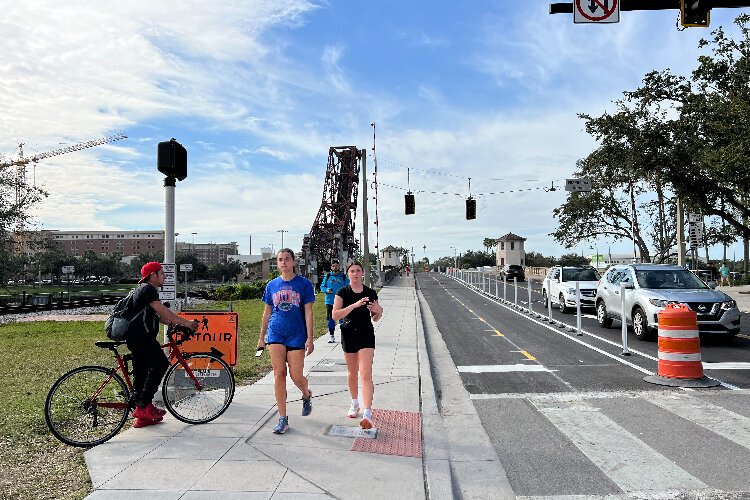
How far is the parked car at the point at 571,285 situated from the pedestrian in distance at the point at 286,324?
15.0 metres

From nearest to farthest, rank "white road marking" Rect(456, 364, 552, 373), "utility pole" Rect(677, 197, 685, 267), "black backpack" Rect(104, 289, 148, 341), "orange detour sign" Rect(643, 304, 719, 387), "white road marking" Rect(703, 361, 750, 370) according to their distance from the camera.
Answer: "black backpack" Rect(104, 289, 148, 341)
"orange detour sign" Rect(643, 304, 719, 387)
"white road marking" Rect(703, 361, 750, 370)
"white road marking" Rect(456, 364, 552, 373)
"utility pole" Rect(677, 197, 685, 267)

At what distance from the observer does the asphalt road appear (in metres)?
4.71

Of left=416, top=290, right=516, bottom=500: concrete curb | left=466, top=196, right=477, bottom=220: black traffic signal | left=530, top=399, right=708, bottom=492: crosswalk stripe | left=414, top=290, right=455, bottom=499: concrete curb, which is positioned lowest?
left=416, top=290, right=516, bottom=500: concrete curb

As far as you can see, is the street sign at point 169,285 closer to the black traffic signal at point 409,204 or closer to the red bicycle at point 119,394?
the red bicycle at point 119,394

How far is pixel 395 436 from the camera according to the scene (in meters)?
5.72

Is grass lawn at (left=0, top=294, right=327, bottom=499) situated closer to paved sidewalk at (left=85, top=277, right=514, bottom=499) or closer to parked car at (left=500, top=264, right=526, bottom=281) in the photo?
paved sidewalk at (left=85, top=277, right=514, bottom=499)

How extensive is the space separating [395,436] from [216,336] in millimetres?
2375

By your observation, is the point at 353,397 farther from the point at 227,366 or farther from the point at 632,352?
the point at 632,352

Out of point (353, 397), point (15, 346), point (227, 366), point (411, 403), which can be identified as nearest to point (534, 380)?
point (411, 403)

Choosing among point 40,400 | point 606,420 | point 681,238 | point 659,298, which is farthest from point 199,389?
point 681,238

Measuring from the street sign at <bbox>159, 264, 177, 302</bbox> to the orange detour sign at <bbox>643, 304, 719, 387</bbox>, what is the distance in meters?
6.45

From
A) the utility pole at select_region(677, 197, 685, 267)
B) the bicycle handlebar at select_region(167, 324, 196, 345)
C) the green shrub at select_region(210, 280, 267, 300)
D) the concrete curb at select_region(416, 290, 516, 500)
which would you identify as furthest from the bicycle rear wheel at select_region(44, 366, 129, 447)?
the green shrub at select_region(210, 280, 267, 300)

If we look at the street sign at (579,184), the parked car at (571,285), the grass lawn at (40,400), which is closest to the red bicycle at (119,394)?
the grass lawn at (40,400)

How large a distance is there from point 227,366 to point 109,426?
123 cm
